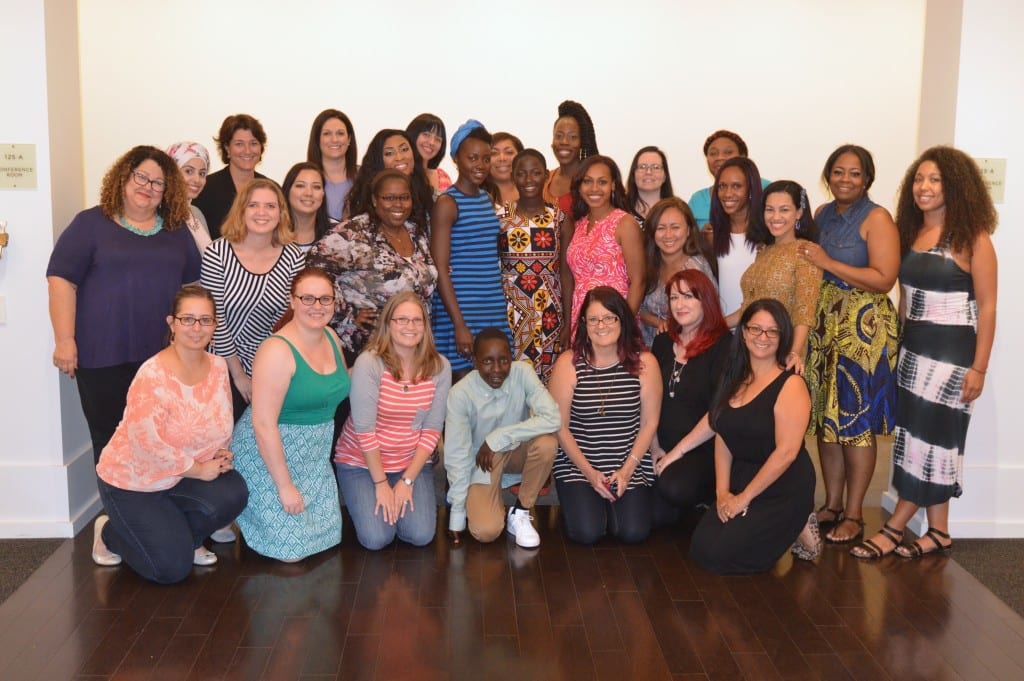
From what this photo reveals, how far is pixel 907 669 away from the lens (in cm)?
314

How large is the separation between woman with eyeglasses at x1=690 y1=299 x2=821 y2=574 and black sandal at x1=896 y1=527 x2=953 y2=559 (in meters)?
0.53

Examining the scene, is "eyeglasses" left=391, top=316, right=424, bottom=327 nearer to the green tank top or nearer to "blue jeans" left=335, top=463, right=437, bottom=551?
the green tank top

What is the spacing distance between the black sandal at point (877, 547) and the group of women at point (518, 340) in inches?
0.6

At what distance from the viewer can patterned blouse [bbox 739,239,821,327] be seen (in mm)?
4156

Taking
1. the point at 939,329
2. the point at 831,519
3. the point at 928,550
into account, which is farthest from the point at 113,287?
the point at 928,550

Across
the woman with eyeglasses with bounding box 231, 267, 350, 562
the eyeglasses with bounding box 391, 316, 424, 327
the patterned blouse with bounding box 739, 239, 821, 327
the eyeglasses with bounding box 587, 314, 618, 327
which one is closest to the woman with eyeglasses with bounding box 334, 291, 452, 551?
the eyeglasses with bounding box 391, 316, 424, 327

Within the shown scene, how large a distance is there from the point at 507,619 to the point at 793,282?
1.94 metres

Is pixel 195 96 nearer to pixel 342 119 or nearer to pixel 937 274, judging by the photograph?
pixel 342 119

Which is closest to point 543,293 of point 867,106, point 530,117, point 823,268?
point 823,268

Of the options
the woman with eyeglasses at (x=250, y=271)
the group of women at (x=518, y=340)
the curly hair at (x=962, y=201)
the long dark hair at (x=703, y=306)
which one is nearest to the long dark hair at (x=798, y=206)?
the group of women at (x=518, y=340)

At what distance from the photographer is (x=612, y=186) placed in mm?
4590

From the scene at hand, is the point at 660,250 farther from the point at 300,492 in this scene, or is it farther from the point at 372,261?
the point at 300,492

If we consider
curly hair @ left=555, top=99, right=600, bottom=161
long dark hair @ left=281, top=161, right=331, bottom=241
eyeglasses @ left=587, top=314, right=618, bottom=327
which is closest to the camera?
eyeglasses @ left=587, top=314, right=618, bottom=327

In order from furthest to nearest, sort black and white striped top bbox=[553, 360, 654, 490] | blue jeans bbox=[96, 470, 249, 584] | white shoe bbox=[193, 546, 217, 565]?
black and white striped top bbox=[553, 360, 654, 490] → white shoe bbox=[193, 546, 217, 565] → blue jeans bbox=[96, 470, 249, 584]
